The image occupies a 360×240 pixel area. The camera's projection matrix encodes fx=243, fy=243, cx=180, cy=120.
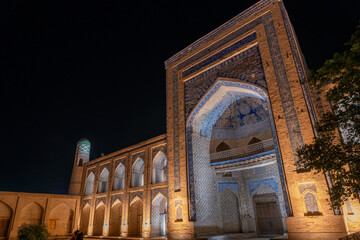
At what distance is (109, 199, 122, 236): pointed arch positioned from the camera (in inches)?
463

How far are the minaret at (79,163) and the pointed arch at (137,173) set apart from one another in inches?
221

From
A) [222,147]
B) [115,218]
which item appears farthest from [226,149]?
[115,218]

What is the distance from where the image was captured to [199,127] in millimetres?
9352

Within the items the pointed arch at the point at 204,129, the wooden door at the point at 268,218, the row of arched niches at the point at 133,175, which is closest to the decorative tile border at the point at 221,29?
the pointed arch at the point at 204,129

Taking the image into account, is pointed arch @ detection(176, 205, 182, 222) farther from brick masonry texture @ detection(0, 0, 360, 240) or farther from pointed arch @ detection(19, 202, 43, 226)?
pointed arch @ detection(19, 202, 43, 226)

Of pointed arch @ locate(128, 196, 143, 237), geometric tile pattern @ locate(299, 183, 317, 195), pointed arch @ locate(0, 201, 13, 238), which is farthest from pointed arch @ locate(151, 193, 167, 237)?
pointed arch @ locate(0, 201, 13, 238)

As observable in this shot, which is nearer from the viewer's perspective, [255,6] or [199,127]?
[255,6]

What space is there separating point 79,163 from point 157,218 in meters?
9.00

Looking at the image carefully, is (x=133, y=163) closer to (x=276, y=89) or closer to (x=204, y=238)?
(x=204, y=238)

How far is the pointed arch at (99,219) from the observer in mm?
12664

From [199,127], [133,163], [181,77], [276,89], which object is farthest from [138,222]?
[276,89]

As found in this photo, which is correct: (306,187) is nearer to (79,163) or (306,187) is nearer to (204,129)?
(204,129)

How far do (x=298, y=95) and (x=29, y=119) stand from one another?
64.6 ft

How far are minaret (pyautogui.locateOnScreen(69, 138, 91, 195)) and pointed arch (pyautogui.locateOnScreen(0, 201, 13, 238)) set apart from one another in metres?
4.31
